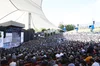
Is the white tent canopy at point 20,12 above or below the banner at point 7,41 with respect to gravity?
above

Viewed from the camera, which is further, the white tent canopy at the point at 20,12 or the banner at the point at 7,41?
the white tent canopy at the point at 20,12

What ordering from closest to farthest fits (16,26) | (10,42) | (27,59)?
(27,59) < (10,42) < (16,26)

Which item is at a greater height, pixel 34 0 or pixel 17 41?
pixel 34 0

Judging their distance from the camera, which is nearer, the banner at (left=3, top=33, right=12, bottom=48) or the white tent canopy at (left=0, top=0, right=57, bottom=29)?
the banner at (left=3, top=33, right=12, bottom=48)

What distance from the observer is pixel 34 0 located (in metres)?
66.2

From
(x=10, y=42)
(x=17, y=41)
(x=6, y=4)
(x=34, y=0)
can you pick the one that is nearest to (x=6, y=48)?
(x=10, y=42)

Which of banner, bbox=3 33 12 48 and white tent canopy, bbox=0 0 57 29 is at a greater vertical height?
white tent canopy, bbox=0 0 57 29

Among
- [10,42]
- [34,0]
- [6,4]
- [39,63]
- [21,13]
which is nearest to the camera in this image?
→ [39,63]

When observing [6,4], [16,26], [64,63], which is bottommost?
[64,63]

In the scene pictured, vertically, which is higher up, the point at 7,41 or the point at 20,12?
the point at 20,12

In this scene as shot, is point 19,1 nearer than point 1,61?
No

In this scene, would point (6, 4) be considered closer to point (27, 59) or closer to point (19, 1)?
point (19, 1)

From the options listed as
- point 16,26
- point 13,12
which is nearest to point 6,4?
point 13,12

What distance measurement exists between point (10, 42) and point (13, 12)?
126 ft
